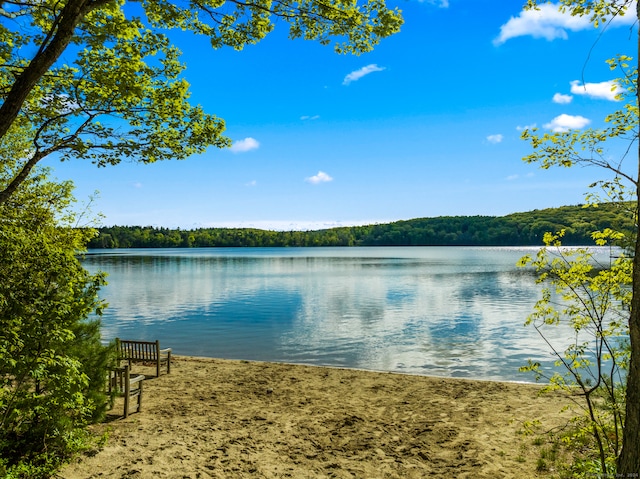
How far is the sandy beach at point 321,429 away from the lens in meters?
7.08

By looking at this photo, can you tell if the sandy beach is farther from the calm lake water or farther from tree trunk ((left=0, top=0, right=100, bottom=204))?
tree trunk ((left=0, top=0, right=100, bottom=204))

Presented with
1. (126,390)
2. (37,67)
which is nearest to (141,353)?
(126,390)

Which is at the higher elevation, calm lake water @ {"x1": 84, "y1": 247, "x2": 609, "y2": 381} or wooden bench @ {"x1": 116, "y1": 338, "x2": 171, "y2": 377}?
wooden bench @ {"x1": 116, "y1": 338, "x2": 171, "y2": 377}

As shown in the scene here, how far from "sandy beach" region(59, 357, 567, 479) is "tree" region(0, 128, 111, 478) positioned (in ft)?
2.40

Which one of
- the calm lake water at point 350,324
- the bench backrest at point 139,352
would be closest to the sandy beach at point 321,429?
the bench backrest at point 139,352

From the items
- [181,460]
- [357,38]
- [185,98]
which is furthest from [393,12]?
[181,460]

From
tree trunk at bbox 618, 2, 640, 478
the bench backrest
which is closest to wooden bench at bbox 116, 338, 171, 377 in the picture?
the bench backrest

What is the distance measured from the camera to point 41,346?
5.52m

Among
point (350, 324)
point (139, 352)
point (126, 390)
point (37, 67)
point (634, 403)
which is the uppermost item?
point (37, 67)

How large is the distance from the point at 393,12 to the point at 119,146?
5635 millimetres

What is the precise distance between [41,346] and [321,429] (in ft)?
18.8

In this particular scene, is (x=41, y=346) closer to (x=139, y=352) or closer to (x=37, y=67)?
(x=37, y=67)

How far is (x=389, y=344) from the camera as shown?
20.2 meters

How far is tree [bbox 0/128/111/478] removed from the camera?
17.4 feet
